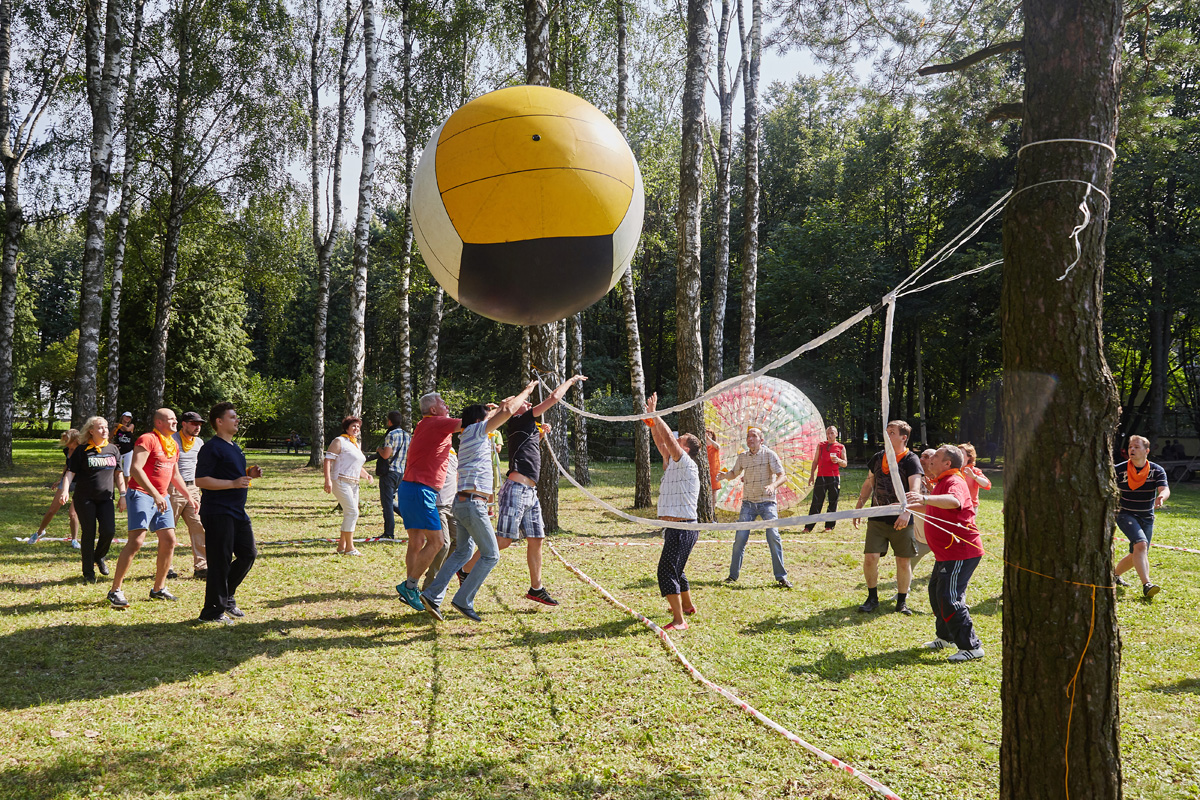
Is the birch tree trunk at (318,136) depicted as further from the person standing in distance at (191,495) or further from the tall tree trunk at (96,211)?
the person standing in distance at (191,495)

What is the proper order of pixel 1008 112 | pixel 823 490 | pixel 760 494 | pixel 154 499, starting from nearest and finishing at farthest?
pixel 1008 112
pixel 154 499
pixel 760 494
pixel 823 490

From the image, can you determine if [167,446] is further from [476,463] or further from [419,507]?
[476,463]

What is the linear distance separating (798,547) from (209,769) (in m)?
8.07

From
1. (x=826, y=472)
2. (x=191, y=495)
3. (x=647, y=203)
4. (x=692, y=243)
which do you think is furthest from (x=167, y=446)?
(x=647, y=203)

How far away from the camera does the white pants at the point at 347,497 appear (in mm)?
8078

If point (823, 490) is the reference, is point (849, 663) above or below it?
below

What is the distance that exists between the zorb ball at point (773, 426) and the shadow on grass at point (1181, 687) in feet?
22.5

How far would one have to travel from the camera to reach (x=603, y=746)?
3.64 m

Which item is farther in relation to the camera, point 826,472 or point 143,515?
point 826,472

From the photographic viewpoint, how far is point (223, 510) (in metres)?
5.38

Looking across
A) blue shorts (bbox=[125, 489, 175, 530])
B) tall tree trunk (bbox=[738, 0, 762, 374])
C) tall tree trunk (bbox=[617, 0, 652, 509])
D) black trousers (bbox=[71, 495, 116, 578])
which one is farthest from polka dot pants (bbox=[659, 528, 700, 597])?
tall tree trunk (bbox=[738, 0, 762, 374])

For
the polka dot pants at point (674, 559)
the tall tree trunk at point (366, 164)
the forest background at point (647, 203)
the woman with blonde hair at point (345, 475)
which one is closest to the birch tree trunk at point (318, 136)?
the forest background at point (647, 203)

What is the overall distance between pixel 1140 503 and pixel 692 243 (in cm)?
648

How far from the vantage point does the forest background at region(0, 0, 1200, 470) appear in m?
12.4
